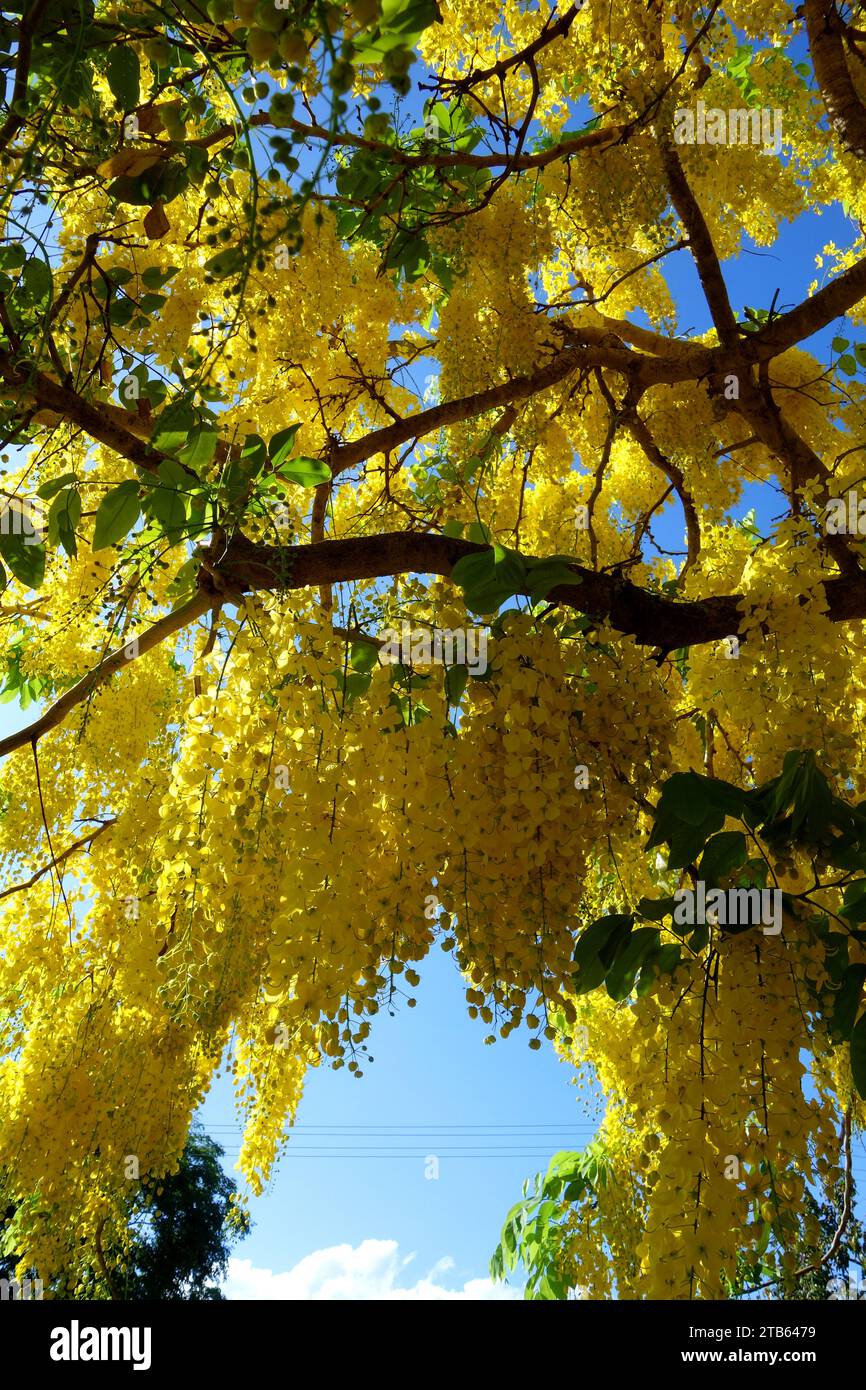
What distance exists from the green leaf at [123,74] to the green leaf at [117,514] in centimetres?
69

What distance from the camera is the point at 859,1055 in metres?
1.25

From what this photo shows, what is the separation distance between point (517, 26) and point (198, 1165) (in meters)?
12.6

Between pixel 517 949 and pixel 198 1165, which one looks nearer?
pixel 517 949

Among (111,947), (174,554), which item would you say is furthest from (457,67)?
(111,947)

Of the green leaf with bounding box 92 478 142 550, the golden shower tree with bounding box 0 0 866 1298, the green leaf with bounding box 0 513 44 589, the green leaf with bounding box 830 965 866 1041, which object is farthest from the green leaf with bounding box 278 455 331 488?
the green leaf with bounding box 830 965 866 1041

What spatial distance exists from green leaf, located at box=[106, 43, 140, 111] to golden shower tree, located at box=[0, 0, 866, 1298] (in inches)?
0.5

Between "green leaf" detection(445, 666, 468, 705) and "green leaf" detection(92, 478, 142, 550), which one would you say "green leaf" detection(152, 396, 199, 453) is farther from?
"green leaf" detection(445, 666, 468, 705)

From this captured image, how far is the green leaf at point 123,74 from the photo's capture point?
164 cm

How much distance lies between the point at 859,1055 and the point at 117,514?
135cm

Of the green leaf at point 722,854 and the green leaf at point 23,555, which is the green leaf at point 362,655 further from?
the green leaf at point 722,854

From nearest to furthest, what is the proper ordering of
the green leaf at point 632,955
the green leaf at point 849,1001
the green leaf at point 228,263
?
the green leaf at point 228,263, the green leaf at point 849,1001, the green leaf at point 632,955

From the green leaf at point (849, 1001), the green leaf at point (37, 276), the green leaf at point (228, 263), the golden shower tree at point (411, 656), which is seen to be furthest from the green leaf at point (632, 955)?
the green leaf at point (37, 276)

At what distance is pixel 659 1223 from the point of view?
1.34 metres
